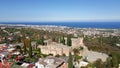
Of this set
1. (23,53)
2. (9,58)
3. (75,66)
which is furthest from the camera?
(23,53)

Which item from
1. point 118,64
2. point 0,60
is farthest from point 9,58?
point 118,64

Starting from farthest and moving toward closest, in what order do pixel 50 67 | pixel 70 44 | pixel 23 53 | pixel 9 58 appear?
pixel 70 44 < pixel 23 53 < pixel 9 58 < pixel 50 67

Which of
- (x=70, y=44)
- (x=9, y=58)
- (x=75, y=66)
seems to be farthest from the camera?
(x=70, y=44)

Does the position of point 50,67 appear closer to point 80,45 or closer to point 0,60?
point 0,60

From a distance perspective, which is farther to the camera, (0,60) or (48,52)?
(48,52)

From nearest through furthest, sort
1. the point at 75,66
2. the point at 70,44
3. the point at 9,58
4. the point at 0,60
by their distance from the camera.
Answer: the point at 75,66, the point at 0,60, the point at 9,58, the point at 70,44

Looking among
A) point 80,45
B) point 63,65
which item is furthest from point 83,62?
point 80,45

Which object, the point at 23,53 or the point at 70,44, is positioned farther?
the point at 70,44

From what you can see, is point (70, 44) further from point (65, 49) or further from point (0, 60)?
point (0, 60)

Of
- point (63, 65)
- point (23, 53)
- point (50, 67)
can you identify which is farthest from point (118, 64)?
point (23, 53)
